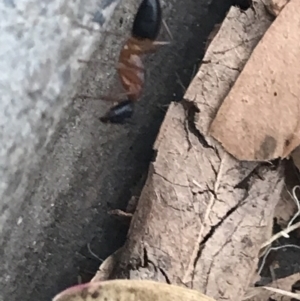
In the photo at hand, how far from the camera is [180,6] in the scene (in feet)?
3.62

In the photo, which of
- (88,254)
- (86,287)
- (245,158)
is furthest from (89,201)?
(245,158)

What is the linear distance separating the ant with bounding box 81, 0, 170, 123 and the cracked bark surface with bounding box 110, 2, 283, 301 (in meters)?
0.16

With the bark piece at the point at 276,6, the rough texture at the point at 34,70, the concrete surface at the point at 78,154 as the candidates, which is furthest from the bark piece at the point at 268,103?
the rough texture at the point at 34,70

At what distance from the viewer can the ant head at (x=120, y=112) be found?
42.8 inches

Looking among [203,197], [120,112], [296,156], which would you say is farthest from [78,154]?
[296,156]

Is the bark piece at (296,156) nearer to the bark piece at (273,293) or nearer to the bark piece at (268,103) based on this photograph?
the bark piece at (268,103)

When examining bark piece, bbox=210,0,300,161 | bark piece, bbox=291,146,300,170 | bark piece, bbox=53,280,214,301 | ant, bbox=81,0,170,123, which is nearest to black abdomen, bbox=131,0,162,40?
ant, bbox=81,0,170,123

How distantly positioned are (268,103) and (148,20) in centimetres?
29

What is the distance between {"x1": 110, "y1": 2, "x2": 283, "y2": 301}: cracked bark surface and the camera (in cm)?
93

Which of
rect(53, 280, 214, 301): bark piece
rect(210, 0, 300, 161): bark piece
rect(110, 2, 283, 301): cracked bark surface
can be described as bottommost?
rect(53, 280, 214, 301): bark piece

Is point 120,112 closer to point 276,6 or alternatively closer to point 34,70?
point 34,70

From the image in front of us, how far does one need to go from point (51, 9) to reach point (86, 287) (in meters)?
0.47

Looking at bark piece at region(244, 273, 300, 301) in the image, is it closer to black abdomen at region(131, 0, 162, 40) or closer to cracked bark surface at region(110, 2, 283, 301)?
cracked bark surface at region(110, 2, 283, 301)

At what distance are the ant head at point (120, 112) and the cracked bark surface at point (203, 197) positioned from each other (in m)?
0.16
